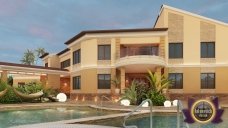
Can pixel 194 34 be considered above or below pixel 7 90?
above

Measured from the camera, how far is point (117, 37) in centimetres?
3194

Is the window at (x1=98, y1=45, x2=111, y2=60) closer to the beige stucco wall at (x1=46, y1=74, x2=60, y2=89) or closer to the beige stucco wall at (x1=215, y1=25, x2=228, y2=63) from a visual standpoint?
the beige stucco wall at (x1=215, y1=25, x2=228, y2=63)

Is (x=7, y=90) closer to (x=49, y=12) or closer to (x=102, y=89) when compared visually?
(x=102, y=89)

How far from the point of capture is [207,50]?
104 feet

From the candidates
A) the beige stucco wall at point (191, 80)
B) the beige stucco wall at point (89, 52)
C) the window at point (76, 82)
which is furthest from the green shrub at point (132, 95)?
the window at point (76, 82)

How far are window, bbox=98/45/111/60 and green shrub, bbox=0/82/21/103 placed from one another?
32.3 ft

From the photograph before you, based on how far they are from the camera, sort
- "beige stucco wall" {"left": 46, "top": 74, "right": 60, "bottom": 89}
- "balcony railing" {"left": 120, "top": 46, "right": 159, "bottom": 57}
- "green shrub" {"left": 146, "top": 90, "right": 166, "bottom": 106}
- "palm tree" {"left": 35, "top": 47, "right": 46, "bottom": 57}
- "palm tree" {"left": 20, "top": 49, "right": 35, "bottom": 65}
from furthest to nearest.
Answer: "palm tree" {"left": 35, "top": 47, "right": 46, "bottom": 57}, "palm tree" {"left": 20, "top": 49, "right": 35, "bottom": 65}, "beige stucco wall" {"left": 46, "top": 74, "right": 60, "bottom": 89}, "balcony railing" {"left": 120, "top": 46, "right": 159, "bottom": 57}, "green shrub" {"left": 146, "top": 90, "right": 166, "bottom": 106}

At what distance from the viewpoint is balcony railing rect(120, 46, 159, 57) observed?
32.9 metres

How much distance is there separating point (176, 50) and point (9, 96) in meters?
16.2

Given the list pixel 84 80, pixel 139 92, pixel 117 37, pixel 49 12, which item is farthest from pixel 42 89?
pixel 49 12

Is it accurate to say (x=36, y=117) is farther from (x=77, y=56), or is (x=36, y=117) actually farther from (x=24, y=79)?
(x=24, y=79)

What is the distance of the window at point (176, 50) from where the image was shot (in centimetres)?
3188

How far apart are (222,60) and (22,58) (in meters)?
52.9

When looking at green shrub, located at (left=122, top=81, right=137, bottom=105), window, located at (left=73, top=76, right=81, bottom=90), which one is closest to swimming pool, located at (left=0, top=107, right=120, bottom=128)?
green shrub, located at (left=122, top=81, right=137, bottom=105)
